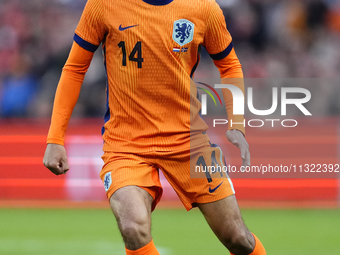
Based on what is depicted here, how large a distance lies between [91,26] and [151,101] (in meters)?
0.60

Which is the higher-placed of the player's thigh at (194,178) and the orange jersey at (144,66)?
the orange jersey at (144,66)

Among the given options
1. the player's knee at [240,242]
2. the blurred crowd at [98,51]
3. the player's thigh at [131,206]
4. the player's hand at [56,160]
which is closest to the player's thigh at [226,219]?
the player's knee at [240,242]

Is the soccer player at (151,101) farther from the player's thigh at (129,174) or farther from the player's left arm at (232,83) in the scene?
the player's left arm at (232,83)

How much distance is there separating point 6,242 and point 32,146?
2.44m

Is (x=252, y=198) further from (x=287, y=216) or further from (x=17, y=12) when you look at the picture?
(x=17, y=12)

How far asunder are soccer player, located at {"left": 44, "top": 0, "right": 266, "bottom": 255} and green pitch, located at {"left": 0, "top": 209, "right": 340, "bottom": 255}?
2.21 metres

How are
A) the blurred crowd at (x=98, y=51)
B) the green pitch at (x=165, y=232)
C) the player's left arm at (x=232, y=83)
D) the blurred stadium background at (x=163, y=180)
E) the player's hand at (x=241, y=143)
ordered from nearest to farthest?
the player's hand at (x=241, y=143) → the player's left arm at (x=232, y=83) → the green pitch at (x=165, y=232) → the blurred stadium background at (x=163, y=180) → the blurred crowd at (x=98, y=51)

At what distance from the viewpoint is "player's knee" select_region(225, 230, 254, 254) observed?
143 inches

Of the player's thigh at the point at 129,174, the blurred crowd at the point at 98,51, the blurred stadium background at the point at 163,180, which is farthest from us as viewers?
the blurred crowd at the point at 98,51

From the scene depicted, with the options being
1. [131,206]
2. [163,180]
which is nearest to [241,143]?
A: [131,206]

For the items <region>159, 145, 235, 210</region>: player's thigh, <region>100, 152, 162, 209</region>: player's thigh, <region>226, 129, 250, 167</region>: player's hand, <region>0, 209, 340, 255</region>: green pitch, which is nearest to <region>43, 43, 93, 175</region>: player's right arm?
<region>100, 152, 162, 209</region>: player's thigh

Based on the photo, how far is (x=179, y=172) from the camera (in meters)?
3.71

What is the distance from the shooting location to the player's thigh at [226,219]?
11.9 feet

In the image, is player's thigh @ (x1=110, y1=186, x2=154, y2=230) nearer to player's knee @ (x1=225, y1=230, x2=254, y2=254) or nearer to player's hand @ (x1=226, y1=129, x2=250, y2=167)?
player's knee @ (x1=225, y1=230, x2=254, y2=254)
